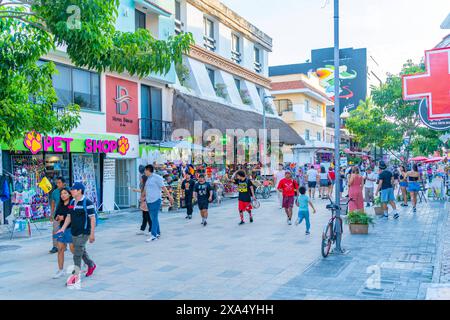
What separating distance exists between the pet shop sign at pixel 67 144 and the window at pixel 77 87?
4.36 feet

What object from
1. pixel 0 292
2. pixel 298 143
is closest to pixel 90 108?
pixel 0 292

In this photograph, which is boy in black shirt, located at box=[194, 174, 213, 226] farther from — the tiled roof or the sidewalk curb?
the tiled roof

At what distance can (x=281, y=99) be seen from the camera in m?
40.6

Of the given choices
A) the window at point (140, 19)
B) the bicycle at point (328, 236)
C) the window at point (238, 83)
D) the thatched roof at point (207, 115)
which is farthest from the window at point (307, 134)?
the bicycle at point (328, 236)

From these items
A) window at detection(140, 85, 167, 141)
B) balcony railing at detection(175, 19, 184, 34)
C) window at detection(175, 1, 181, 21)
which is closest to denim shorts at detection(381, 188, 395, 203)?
window at detection(140, 85, 167, 141)

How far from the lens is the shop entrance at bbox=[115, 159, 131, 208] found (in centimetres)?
1891

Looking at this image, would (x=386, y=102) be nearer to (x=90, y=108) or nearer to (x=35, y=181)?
(x=90, y=108)

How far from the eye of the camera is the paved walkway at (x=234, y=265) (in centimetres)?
657

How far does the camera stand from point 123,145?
58.4 feet

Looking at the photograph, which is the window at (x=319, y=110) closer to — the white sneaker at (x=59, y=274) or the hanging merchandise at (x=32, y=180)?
the hanging merchandise at (x=32, y=180)

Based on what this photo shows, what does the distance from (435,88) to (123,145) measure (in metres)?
12.9

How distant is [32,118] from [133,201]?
388 inches

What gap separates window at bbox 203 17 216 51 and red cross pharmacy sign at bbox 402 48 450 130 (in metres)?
19.1

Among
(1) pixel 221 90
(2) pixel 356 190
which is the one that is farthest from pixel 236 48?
(2) pixel 356 190
